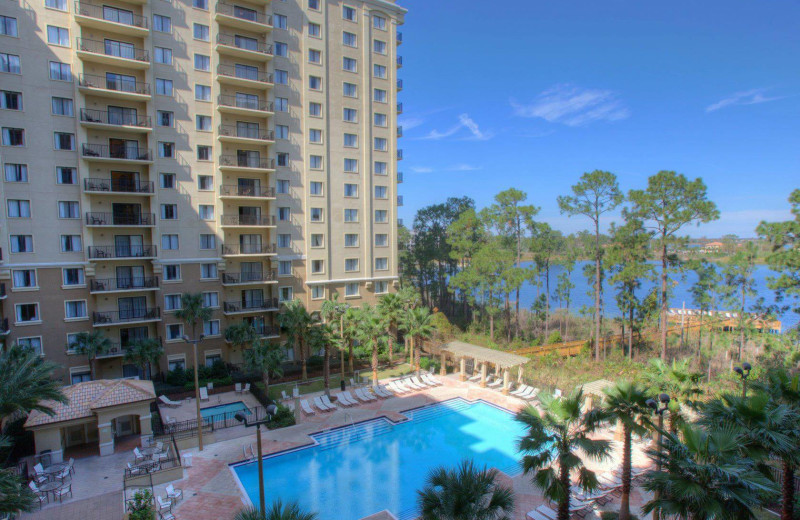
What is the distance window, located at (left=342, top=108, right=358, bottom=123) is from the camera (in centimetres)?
3703

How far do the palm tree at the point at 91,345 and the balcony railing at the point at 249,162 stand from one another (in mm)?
14504

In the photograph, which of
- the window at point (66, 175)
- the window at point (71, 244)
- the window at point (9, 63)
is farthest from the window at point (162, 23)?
the window at point (71, 244)

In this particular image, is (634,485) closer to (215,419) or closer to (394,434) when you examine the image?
(394,434)

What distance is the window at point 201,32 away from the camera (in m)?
31.4

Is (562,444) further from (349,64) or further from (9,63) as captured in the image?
(9,63)

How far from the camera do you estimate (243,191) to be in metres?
33.7

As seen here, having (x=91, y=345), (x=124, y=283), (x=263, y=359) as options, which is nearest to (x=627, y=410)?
(x=263, y=359)

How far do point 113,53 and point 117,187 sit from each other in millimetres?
8788

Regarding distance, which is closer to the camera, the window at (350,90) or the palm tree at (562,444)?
the palm tree at (562,444)

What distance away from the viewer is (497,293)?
39156 millimetres

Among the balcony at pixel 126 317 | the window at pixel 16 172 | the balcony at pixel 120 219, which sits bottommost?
the balcony at pixel 126 317

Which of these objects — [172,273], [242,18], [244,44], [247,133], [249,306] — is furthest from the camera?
[249,306]

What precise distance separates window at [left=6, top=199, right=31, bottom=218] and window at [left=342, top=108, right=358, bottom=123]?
22351 mm

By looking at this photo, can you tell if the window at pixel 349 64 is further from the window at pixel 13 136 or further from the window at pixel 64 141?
the window at pixel 13 136
